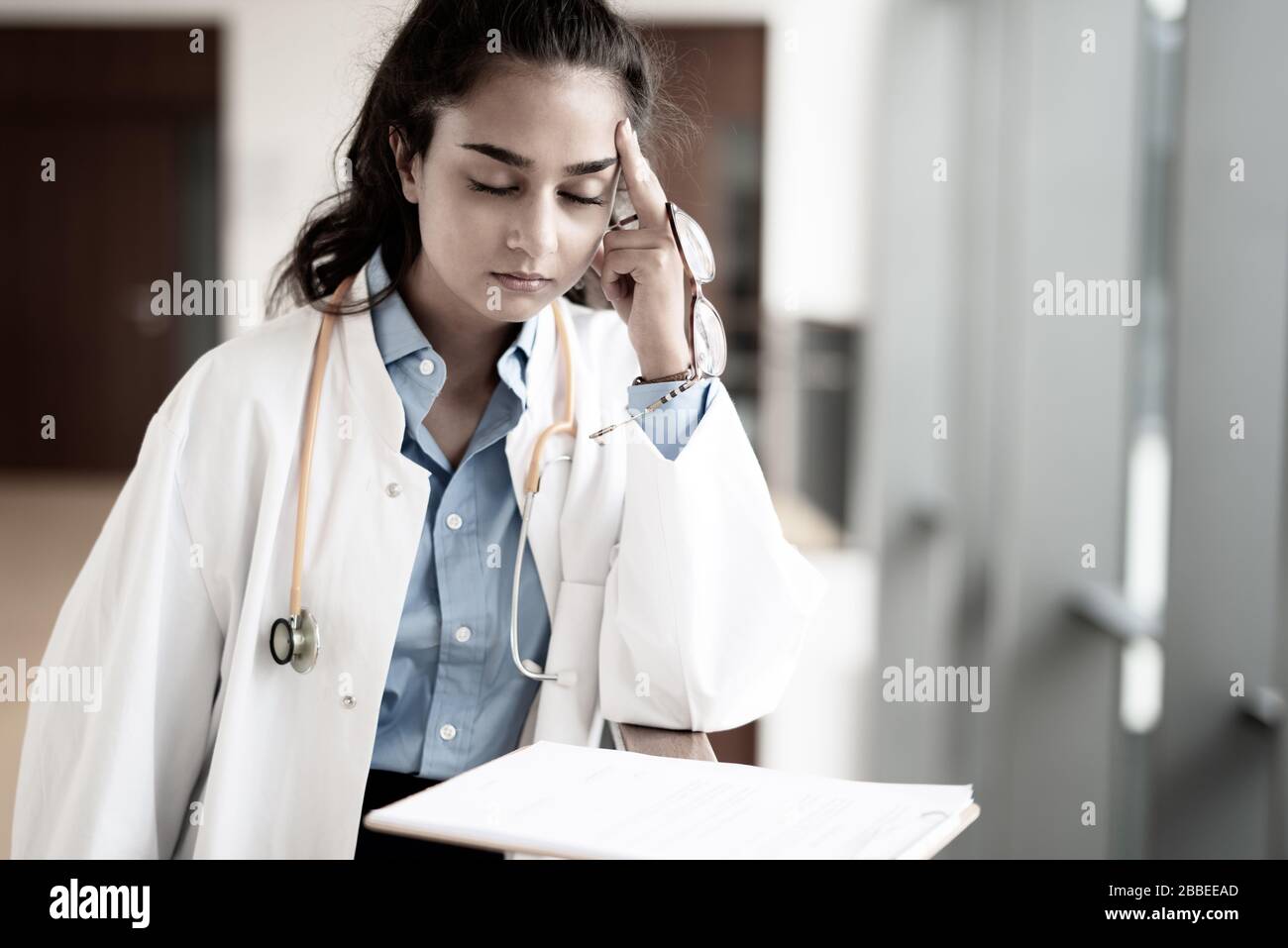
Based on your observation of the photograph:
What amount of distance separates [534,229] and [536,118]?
0.12 meters

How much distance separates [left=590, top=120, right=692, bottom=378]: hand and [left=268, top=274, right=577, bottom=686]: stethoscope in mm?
146

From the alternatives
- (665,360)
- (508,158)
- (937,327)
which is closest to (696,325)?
(665,360)

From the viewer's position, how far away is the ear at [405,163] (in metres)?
1.47

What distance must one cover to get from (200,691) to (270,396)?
0.35 m

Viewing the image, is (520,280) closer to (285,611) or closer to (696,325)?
(696,325)

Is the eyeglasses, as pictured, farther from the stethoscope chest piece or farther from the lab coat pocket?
the stethoscope chest piece

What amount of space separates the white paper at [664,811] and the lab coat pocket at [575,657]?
29 centimetres

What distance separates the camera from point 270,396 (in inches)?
55.9

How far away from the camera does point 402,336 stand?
1.50 metres

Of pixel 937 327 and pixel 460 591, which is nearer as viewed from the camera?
pixel 460 591

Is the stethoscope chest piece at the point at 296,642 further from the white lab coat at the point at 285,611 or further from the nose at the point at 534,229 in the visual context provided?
the nose at the point at 534,229

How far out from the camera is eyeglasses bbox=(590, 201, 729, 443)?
4.71 ft
